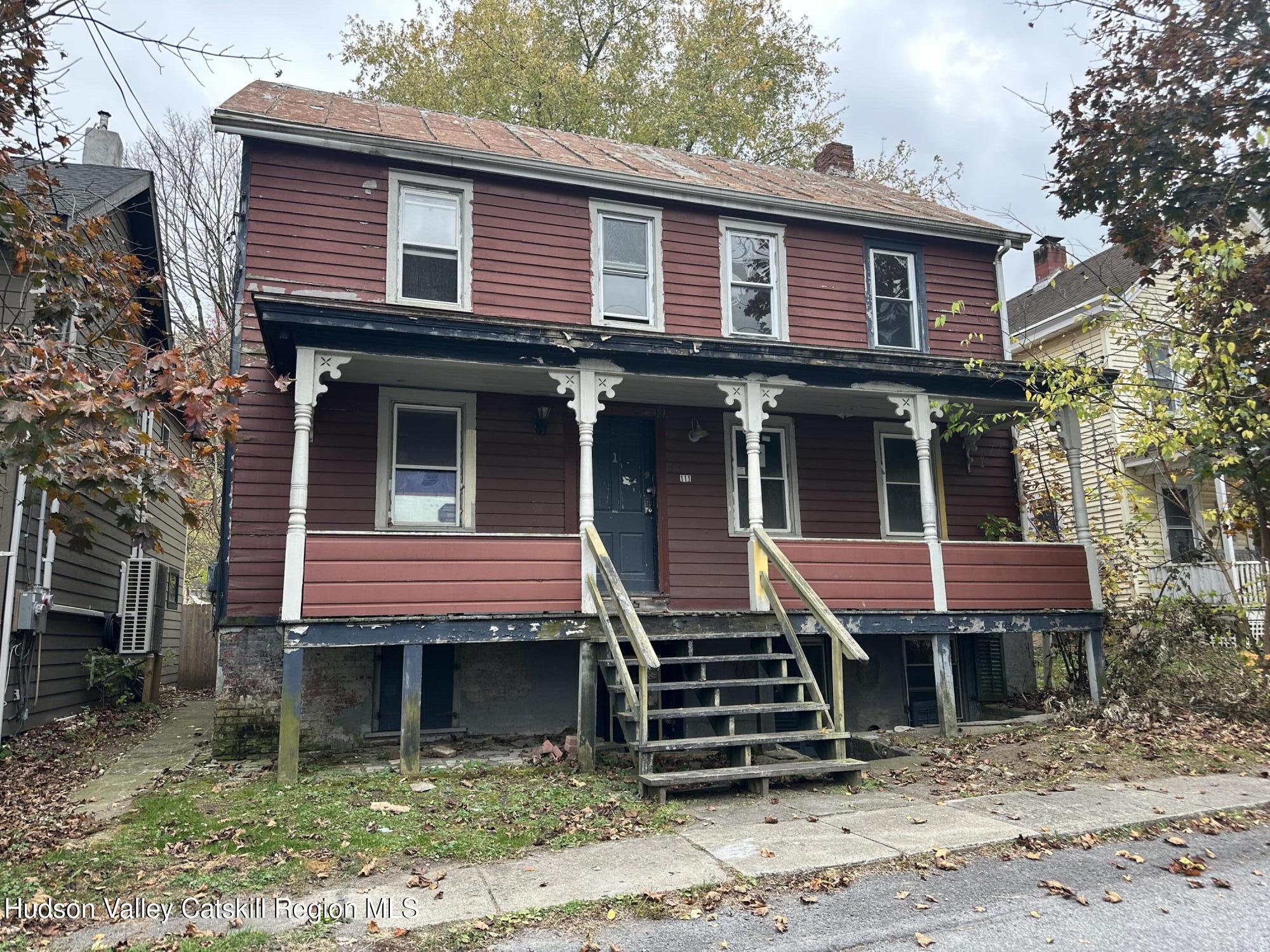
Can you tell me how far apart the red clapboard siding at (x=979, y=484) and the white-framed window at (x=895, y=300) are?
5.41 feet

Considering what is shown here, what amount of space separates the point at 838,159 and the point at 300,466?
13.3 m

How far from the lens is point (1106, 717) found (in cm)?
928

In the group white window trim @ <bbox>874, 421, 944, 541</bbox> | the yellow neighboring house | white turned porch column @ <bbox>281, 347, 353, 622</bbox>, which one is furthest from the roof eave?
the yellow neighboring house

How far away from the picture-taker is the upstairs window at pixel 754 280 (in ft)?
38.2

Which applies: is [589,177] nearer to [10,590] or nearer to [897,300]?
[897,300]

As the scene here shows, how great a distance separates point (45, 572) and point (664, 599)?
7.35 meters

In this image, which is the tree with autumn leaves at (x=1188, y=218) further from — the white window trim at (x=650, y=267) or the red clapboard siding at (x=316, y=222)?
the red clapboard siding at (x=316, y=222)

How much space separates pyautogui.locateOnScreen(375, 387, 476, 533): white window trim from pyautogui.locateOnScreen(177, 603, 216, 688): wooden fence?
349 inches

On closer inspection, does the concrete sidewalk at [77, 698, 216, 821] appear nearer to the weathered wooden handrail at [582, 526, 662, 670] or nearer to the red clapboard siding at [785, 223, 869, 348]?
the weathered wooden handrail at [582, 526, 662, 670]

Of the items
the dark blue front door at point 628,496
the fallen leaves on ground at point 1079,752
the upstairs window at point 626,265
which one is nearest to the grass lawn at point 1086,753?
the fallen leaves on ground at point 1079,752

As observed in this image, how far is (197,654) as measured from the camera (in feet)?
53.9

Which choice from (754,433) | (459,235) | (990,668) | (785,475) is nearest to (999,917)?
(754,433)

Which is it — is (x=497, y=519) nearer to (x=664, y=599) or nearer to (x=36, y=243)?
(x=664, y=599)

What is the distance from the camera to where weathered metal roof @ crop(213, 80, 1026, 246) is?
10281 millimetres
